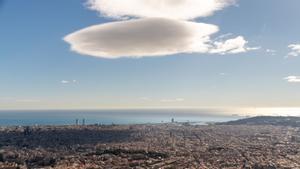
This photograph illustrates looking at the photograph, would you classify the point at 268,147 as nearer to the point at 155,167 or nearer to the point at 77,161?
the point at 155,167

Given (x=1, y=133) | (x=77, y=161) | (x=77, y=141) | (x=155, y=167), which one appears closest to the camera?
(x=155, y=167)

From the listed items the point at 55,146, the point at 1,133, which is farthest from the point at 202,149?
the point at 1,133

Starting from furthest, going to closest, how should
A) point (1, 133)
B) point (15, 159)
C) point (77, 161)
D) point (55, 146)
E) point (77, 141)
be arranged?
1. point (1, 133)
2. point (77, 141)
3. point (55, 146)
4. point (15, 159)
5. point (77, 161)

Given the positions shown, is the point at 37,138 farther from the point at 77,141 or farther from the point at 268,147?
the point at 268,147

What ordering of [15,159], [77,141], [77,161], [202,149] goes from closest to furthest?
1. [77,161]
2. [15,159]
3. [202,149]
4. [77,141]

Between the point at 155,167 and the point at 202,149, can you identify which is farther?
the point at 202,149

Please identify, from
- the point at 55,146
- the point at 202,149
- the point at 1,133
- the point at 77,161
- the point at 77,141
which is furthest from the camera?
the point at 1,133

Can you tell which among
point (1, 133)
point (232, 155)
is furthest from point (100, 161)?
point (1, 133)

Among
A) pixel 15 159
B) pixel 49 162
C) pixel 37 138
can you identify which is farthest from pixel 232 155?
pixel 37 138

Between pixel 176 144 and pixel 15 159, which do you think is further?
pixel 176 144
